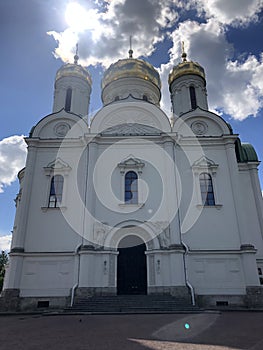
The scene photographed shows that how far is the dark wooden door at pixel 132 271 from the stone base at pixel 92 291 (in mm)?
463

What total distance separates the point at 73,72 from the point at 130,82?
13.7 feet

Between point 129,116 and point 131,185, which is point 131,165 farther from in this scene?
point 129,116

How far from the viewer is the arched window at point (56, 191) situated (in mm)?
14877

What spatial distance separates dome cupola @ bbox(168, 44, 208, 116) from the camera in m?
19.2

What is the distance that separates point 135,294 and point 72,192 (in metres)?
5.94

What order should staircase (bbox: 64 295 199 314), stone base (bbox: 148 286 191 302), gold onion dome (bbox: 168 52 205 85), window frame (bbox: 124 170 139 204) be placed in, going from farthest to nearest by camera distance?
gold onion dome (bbox: 168 52 205 85) < window frame (bbox: 124 170 139 204) < stone base (bbox: 148 286 191 302) < staircase (bbox: 64 295 199 314)

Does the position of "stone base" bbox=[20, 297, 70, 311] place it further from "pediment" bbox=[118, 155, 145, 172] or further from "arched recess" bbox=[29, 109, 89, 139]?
"arched recess" bbox=[29, 109, 89, 139]

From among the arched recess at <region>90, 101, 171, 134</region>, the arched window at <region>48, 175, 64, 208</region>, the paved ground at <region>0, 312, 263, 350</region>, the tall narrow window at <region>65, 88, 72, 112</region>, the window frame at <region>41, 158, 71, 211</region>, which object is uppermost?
the tall narrow window at <region>65, 88, 72, 112</region>

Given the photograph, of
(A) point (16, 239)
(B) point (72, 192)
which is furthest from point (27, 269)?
(B) point (72, 192)

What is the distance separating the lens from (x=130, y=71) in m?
21.2

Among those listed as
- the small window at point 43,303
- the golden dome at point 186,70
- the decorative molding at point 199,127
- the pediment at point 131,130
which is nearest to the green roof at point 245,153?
the decorative molding at point 199,127

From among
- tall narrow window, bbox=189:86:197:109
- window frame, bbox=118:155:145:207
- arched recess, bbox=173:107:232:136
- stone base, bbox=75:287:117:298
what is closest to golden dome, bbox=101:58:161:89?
tall narrow window, bbox=189:86:197:109

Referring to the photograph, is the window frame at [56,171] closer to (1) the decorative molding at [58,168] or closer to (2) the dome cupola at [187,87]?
(1) the decorative molding at [58,168]

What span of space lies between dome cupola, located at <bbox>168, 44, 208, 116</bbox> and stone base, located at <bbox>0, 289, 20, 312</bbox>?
1414 cm
